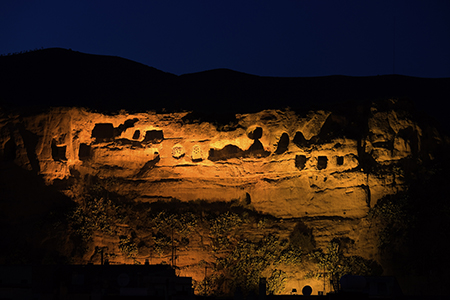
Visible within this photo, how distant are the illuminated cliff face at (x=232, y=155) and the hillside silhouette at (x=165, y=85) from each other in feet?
44.2

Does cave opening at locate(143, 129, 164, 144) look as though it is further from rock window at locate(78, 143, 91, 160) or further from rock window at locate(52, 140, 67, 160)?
rock window at locate(52, 140, 67, 160)

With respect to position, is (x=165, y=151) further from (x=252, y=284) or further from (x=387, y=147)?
(x=387, y=147)

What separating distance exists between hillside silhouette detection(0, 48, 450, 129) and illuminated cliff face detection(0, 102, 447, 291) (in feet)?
44.4

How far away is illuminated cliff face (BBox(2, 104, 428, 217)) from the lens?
94.0 feet

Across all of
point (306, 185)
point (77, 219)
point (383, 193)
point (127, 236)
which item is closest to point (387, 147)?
point (383, 193)

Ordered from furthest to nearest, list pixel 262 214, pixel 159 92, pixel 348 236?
pixel 159 92 < pixel 262 214 < pixel 348 236

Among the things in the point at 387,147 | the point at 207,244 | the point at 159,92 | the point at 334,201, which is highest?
the point at 159,92

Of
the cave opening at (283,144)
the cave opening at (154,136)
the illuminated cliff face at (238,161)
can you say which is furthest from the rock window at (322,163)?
the cave opening at (154,136)

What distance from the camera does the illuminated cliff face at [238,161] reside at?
28.5 m

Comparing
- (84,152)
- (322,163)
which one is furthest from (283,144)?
(84,152)

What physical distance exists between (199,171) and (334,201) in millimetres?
7187

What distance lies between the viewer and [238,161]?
Result: 3045 centimetres

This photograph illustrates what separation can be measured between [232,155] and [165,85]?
23.3 meters

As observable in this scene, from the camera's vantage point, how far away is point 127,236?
30.3m
